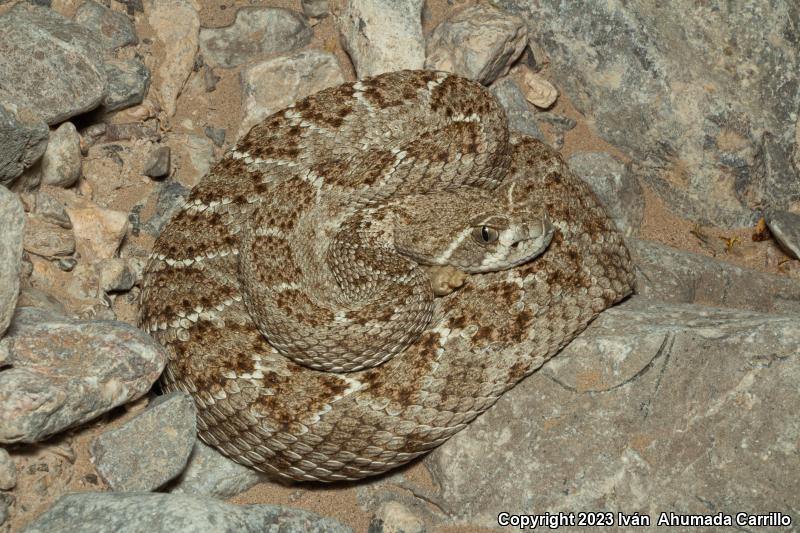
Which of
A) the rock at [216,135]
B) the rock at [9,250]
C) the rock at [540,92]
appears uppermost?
the rock at [9,250]

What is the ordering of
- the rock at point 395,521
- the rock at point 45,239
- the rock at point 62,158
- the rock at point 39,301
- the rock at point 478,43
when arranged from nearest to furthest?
the rock at point 39,301, the rock at point 395,521, the rock at point 45,239, the rock at point 62,158, the rock at point 478,43

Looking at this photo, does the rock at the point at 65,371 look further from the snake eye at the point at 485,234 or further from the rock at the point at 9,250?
the snake eye at the point at 485,234

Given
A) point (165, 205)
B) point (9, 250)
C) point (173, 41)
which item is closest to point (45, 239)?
point (165, 205)

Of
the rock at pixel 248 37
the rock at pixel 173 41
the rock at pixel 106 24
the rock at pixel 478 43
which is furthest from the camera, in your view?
the rock at pixel 248 37

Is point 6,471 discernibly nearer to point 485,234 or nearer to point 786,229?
point 485,234

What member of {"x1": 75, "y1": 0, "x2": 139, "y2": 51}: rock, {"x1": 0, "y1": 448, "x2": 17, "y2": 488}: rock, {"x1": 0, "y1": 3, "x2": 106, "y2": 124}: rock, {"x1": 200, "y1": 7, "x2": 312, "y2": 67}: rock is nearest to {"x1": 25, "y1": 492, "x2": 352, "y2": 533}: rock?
{"x1": 0, "y1": 448, "x2": 17, "y2": 488}: rock

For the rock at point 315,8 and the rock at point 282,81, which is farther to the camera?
the rock at point 315,8

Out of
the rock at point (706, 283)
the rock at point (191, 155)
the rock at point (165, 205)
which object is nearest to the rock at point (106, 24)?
the rock at point (191, 155)
